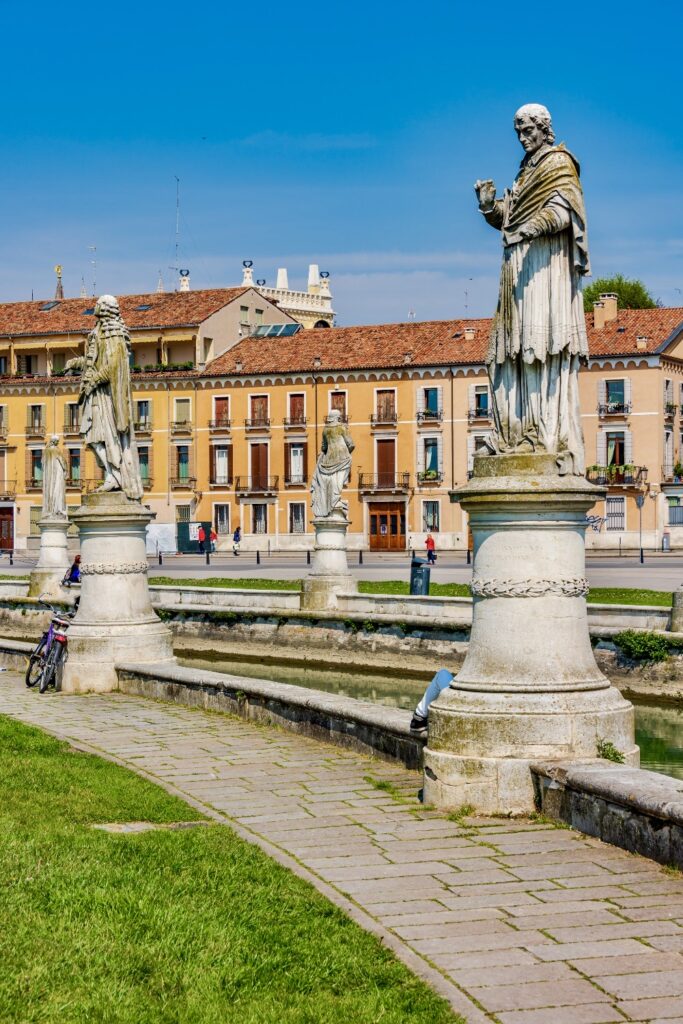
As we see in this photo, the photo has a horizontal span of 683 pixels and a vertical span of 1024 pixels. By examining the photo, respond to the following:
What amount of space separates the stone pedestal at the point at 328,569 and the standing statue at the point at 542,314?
54.2 ft

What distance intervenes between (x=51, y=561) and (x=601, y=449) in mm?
40651

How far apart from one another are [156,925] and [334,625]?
64.2 ft

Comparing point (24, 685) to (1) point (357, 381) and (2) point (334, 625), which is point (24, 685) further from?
(1) point (357, 381)

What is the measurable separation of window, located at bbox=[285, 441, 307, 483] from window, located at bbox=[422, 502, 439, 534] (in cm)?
714

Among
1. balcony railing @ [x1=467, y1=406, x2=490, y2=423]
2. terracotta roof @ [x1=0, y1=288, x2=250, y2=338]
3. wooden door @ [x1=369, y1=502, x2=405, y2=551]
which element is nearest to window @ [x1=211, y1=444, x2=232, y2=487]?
terracotta roof @ [x1=0, y1=288, x2=250, y2=338]

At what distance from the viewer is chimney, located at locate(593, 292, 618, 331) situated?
223ft

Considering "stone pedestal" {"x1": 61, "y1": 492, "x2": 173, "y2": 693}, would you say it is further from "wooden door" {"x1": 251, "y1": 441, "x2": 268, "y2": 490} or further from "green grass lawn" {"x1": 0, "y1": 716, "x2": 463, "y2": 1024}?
"wooden door" {"x1": 251, "y1": 441, "x2": 268, "y2": 490}

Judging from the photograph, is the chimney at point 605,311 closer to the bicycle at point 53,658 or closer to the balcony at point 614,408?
the balcony at point 614,408

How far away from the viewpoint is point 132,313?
78.7m

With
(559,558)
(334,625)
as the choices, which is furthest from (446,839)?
(334,625)

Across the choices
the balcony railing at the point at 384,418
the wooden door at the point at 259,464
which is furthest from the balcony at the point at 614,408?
the wooden door at the point at 259,464

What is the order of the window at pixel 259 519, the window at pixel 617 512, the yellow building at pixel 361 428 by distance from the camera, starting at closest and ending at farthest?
the window at pixel 617 512 < the yellow building at pixel 361 428 < the window at pixel 259 519

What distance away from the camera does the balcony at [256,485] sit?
241 feet

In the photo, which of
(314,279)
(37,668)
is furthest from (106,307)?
(314,279)
